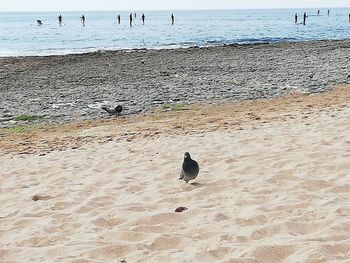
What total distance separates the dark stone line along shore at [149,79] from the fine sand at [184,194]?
4.52 meters

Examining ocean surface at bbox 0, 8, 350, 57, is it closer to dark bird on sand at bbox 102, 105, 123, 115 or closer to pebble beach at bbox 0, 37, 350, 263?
pebble beach at bbox 0, 37, 350, 263

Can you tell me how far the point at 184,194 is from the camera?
19.2 feet

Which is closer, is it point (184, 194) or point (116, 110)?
point (184, 194)

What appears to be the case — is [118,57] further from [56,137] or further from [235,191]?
[235,191]

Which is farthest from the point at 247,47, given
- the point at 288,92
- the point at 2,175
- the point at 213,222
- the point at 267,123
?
the point at 213,222

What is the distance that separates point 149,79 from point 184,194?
14.2 metres

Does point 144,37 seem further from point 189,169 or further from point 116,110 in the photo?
point 189,169

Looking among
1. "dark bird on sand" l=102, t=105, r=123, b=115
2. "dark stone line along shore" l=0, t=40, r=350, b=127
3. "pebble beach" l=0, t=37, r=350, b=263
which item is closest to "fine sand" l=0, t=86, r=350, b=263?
"pebble beach" l=0, t=37, r=350, b=263

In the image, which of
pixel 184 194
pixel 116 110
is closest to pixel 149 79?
pixel 116 110

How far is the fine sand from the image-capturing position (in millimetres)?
4285

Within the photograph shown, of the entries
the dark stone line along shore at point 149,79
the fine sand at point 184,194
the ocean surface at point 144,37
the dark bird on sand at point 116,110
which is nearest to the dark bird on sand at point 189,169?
the fine sand at point 184,194

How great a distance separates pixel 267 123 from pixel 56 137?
13.9ft

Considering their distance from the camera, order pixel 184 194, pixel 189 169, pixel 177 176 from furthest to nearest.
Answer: pixel 177 176, pixel 189 169, pixel 184 194

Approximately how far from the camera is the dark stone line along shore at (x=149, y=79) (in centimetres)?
1507
